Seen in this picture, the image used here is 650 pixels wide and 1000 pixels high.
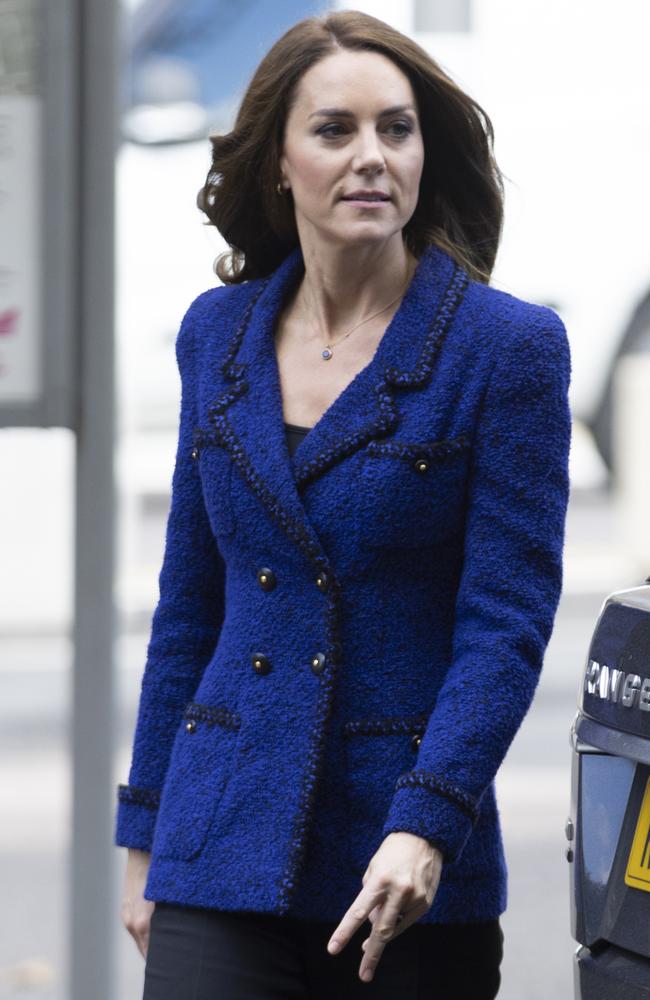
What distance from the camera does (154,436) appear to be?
9.26 meters

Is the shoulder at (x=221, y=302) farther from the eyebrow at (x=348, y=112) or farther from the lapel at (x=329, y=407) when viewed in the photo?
the eyebrow at (x=348, y=112)

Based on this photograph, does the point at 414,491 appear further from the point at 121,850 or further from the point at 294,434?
the point at 121,850

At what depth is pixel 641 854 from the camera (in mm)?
1869

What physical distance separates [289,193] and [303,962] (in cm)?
92

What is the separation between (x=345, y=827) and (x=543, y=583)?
1.11ft

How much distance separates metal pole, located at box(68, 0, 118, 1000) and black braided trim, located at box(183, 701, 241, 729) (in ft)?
2.93

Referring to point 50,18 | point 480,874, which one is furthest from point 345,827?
point 50,18

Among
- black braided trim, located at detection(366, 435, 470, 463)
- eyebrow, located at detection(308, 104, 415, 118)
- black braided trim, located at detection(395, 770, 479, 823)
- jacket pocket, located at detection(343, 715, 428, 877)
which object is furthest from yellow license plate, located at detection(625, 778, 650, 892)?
eyebrow, located at detection(308, 104, 415, 118)

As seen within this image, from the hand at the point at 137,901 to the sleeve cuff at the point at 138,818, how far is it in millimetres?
16

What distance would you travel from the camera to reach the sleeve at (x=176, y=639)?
2381mm

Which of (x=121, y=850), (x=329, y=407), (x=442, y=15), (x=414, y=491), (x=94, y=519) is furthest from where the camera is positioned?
(x=442, y=15)

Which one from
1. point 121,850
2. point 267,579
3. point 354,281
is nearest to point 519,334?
point 354,281

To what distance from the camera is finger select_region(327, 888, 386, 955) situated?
1956 mm

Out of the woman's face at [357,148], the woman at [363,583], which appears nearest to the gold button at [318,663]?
the woman at [363,583]
